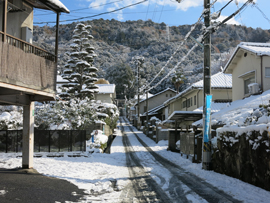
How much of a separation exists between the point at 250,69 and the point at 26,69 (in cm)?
1683

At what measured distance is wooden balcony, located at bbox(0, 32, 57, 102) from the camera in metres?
9.17

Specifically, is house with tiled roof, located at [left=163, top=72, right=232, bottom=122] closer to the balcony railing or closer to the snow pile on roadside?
the snow pile on roadside

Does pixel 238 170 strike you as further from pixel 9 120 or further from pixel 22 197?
pixel 9 120

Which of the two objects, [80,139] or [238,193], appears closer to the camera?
[238,193]

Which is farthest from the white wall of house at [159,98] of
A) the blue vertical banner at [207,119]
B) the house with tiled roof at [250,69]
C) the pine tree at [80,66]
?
the blue vertical banner at [207,119]

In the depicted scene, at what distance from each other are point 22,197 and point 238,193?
256 inches

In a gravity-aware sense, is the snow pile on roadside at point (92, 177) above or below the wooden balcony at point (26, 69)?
below

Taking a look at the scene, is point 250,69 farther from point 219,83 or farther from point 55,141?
point 55,141

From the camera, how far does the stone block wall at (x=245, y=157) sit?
26.7 feet

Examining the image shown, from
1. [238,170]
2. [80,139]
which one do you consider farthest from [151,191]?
[80,139]

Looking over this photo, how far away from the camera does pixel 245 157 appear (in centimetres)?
955

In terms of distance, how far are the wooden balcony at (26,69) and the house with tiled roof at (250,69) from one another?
1437 centimetres

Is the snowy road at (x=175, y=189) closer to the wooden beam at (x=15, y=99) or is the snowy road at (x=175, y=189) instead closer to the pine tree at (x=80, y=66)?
the wooden beam at (x=15, y=99)

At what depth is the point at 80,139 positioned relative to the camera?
1862 centimetres
